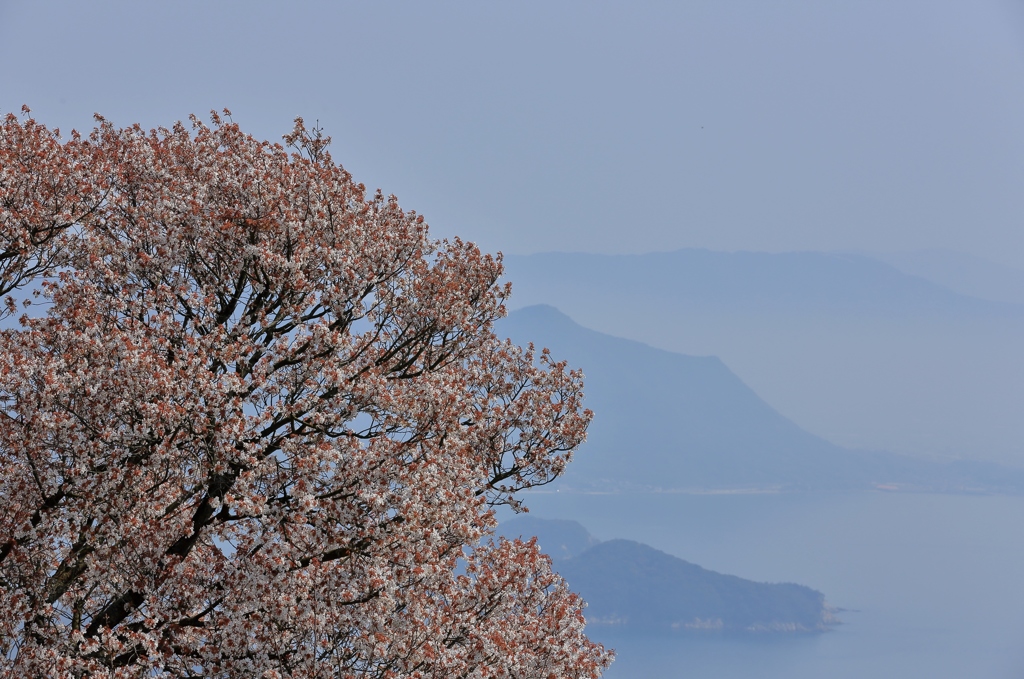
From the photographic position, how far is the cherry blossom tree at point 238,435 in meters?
8.70

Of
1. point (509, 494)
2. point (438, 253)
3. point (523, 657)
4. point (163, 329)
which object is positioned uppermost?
point (438, 253)

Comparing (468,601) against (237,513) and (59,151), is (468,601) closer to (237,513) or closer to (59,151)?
(237,513)

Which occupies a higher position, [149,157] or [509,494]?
[149,157]

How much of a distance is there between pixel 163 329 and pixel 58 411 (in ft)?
4.43

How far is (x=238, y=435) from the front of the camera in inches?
331

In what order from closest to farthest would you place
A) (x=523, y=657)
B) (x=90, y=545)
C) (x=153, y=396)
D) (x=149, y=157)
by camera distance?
(x=153, y=396)
(x=90, y=545)
(x=523, y=657)
(x=149, y=157)

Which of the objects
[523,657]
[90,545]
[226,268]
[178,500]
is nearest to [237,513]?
[178,500]

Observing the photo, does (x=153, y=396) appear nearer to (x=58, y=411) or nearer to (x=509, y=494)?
(x=58, y=411)

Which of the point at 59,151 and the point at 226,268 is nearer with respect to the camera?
the point at 226,268

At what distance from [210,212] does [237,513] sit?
3.53 metres

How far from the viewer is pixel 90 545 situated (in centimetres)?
898

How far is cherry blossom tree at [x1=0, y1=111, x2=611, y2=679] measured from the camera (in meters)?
8.70

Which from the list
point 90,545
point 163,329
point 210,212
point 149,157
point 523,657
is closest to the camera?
point 90,545

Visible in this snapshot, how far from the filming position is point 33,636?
358 inches
